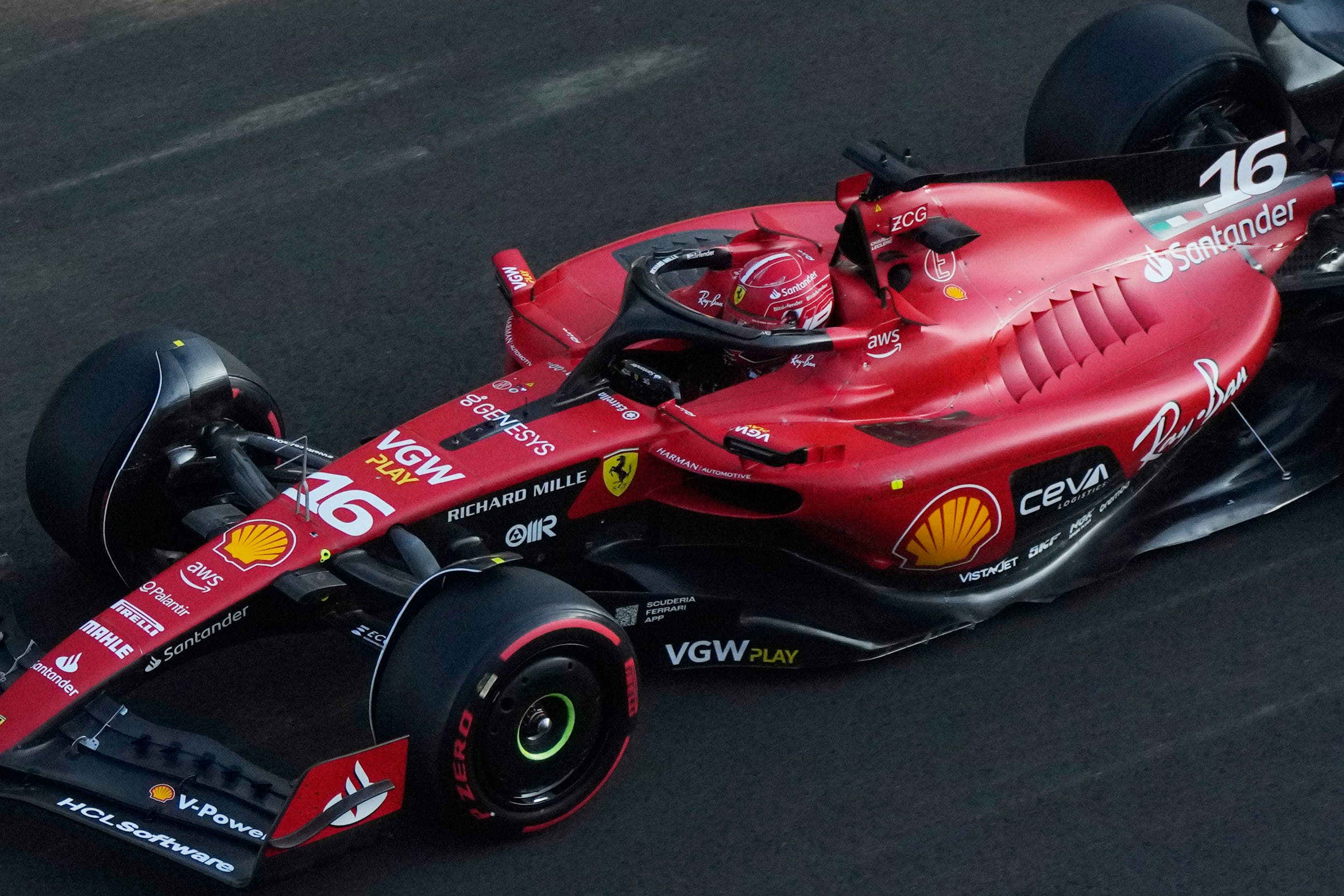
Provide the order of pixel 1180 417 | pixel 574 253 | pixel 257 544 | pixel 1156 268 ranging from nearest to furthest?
pixel 257 544 < pixel 1180 417 < pixel 1156 268 < pixel 574 253

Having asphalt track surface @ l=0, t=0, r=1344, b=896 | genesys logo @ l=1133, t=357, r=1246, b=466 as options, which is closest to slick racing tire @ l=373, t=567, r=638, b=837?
asphalt track surface @ l=0, t=0, r=1344, b=896

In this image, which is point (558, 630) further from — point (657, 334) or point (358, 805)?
point (657, 334)

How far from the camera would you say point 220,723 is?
564cm

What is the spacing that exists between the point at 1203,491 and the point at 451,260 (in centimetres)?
369

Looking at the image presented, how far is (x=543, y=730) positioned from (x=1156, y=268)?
Answer: 290cm

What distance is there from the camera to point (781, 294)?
18.7 feet

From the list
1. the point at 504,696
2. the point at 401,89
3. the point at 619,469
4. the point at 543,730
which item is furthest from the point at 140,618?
the point at 401,89

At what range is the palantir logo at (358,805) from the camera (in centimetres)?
463

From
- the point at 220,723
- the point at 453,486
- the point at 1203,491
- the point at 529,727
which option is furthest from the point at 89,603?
the point at 1203,491

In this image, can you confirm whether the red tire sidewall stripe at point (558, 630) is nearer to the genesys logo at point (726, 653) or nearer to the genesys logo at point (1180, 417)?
the genesys logo at point (726, 653)

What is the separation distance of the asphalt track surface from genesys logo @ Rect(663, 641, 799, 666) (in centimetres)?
13

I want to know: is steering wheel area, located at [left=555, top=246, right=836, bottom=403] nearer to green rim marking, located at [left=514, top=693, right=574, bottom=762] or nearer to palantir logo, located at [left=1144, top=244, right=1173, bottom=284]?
green rim marking, located at [left=514, top=693, right=574, bottom=762]

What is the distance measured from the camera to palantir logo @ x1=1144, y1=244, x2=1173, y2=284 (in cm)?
622

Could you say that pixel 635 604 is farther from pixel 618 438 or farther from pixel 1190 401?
pixel 1190 401
